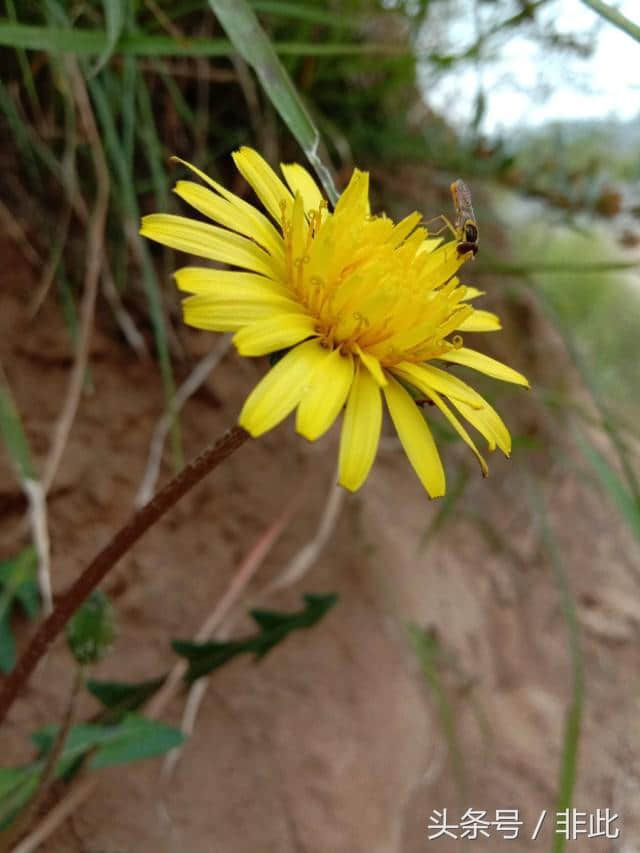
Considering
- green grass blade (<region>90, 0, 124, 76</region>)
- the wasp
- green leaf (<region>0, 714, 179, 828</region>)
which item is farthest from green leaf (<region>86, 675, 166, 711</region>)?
green grass blade (<region>90, 0, 124, 76</region>)

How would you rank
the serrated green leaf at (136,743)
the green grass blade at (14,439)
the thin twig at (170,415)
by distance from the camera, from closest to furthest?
the serrated green leaf at (136,743) < the green grass blade at (14,439) < the thin twig at (170,415)

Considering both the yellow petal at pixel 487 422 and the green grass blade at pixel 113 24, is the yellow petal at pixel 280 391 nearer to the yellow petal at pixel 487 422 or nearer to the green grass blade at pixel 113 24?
the yellow petal at pixel 487 422

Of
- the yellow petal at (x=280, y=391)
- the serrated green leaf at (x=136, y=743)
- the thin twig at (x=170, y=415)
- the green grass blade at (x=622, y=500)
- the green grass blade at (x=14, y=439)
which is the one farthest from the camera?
the thin twig at (x=170, y=415)

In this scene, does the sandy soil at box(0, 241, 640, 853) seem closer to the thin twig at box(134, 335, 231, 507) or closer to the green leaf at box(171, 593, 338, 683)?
the thin twig at box(134, 335, 231, 507)

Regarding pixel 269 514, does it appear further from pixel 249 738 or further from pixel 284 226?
pixel 284 226

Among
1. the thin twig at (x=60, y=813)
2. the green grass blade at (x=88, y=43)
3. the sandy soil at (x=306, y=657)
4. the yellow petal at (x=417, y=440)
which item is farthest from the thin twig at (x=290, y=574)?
the green grass blade at (x=88, y=43)

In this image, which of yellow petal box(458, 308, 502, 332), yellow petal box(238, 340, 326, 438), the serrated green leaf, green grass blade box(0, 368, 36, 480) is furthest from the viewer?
green grass blade box(0, 368, 36, 480)

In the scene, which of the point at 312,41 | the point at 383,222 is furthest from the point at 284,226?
the point at 312,41

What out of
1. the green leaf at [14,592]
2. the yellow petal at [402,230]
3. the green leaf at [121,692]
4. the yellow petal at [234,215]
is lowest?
the green leaf at [121,692]
